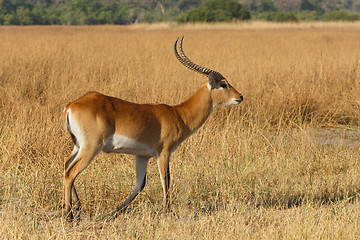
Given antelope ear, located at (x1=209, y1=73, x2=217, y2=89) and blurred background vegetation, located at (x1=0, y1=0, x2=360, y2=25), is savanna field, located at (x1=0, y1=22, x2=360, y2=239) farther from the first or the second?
blurred background vegetation, located at (x1=0, y1=0, x2=360, y2=25)

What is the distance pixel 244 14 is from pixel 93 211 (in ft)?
135

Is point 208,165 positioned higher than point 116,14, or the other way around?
point 208,165

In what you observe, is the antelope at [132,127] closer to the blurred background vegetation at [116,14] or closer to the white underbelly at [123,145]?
the white underbelly at [123,145]

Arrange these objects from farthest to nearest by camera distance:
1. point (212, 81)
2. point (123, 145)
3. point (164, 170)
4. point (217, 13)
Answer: point (217, 13), point (212, 81), point (164, 170), point (123, 145)

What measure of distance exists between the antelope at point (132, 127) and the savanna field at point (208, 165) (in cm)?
30

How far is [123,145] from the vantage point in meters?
3.66

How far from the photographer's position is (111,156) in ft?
18.0

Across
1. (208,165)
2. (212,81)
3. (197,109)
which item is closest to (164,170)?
(197,109)

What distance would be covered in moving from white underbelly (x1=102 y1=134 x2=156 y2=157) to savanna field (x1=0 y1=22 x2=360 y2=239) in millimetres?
457

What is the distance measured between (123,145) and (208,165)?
1.62m

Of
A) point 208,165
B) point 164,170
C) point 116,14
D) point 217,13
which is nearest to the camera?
point 164,170

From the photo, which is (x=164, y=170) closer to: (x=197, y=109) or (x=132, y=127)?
(x=132, y=127)

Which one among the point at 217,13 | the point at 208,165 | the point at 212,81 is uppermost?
the point at 212,81

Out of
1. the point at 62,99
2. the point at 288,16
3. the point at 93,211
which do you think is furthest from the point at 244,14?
the point at 93,211
